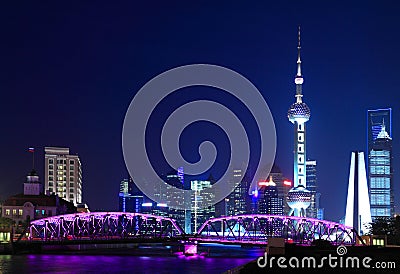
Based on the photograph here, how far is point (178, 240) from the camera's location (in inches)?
4631

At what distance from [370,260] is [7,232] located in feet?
272

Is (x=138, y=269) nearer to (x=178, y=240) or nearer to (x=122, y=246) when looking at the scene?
(x=178, y=240)

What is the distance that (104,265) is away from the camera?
8825cm

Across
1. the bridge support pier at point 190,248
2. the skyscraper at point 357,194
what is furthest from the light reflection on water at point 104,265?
the skyscraper at point 357,194

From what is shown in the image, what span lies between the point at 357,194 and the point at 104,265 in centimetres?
11007

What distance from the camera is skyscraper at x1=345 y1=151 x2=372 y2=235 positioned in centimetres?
18538

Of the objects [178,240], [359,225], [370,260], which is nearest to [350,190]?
[359,225]

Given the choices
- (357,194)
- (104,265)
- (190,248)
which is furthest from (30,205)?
(357,194)

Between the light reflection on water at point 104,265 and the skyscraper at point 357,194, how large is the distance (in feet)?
291

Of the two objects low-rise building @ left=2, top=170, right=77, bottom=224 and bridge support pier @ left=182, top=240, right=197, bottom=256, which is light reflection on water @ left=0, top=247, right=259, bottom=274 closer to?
bridge support pier @ left=182, top=240, right=197, bottom=256

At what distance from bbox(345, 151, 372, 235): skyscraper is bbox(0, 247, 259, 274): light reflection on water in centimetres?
8880

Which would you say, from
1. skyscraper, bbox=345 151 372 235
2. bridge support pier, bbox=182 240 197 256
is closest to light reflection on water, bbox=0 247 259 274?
bridge support pier, bbox=182 240 197 256

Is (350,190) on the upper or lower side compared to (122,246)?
upper

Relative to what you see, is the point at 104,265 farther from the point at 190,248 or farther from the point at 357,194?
the point at 357,194
